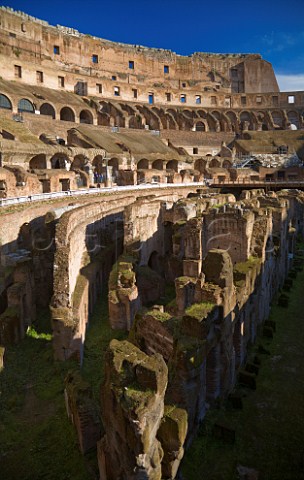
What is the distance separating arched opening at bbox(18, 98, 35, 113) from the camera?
35.6 metres

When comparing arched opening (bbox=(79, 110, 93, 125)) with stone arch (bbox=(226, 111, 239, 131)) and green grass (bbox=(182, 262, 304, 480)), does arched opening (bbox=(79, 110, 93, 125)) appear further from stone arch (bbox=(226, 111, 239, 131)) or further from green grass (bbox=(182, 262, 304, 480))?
green grass (bbox=(182, 262, 304, 480))

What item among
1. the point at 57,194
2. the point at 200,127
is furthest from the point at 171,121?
the point at 57,194

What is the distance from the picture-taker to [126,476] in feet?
15.8

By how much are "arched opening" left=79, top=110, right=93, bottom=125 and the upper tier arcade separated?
510cm

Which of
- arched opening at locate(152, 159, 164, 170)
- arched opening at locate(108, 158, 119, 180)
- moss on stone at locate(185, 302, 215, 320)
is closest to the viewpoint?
moss on stone at locate(185, 302, 215, 320)

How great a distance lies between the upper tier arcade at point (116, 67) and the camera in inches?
1737

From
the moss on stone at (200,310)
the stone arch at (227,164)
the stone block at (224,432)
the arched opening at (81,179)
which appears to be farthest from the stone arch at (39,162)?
the stone arch at (227,164)

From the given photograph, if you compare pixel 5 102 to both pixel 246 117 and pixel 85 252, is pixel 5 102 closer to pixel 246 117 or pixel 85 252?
pixel 85 252

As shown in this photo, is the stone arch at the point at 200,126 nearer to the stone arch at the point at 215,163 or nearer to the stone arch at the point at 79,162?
the stone arch at the point at 215,163

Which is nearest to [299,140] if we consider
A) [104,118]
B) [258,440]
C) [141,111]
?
[141,111]

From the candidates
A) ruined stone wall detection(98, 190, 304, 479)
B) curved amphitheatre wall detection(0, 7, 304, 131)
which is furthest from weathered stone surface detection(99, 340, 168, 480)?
curved amphitheatre wall detection(0, 7, 304, 131)

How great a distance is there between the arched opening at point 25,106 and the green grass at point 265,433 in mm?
34082

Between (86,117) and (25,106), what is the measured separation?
31.4ft

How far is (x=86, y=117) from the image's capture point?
44500 millimetres
